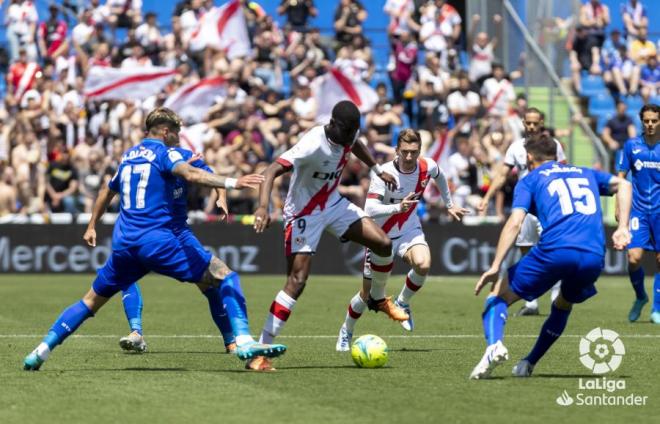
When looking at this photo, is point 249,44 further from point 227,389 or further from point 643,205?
point 227,389

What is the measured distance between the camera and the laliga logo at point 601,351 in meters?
11.5

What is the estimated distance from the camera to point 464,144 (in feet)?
90.2

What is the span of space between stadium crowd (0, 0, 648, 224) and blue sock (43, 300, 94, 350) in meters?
15.4

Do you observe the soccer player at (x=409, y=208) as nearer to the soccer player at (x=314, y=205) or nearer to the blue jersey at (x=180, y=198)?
the soccer player at (x=314, y=205)

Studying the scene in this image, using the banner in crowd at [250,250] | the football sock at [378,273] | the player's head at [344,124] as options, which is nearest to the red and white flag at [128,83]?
the banner in crowd at [250,250]

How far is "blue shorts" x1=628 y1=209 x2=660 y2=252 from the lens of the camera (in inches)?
671

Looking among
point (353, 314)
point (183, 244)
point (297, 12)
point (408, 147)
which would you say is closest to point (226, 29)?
point (297, 12)

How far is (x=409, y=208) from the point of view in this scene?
557 inches

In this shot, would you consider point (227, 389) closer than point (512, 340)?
Yes

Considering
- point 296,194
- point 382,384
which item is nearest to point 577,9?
point 296,194

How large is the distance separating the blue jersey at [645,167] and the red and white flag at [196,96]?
12288 mm

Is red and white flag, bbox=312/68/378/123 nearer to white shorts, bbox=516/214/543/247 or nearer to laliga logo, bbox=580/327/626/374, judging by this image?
white shorts, bbox=516/214/543/247

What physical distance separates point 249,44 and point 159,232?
19.3m

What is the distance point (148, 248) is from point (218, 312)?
4.64 feet
